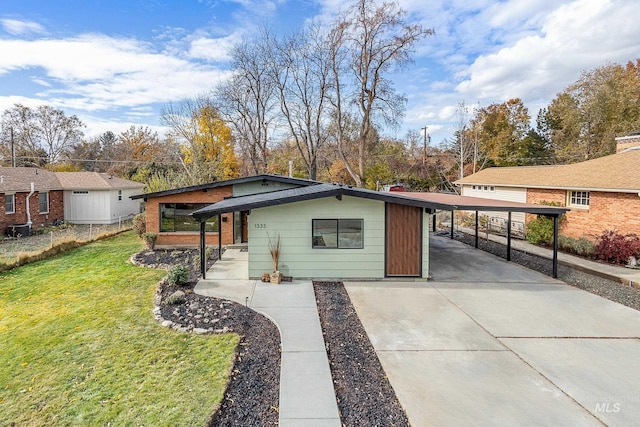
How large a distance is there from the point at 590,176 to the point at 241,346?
15484mm

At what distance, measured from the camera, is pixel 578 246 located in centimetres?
1225

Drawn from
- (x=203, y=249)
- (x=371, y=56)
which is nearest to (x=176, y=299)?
(x=203, y=249)

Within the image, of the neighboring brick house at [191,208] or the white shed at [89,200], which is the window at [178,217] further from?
the white shed at [89,200]

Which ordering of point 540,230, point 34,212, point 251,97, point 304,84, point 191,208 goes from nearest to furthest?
point 191,208
point 540,230
point 34,212
point 304,84
point 251,97

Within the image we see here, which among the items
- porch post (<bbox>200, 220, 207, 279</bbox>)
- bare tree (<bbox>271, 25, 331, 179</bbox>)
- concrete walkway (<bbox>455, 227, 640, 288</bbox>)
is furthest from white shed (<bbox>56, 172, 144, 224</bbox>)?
concrete walkway (<bbox>455, 227, 640, 288</bbox>)

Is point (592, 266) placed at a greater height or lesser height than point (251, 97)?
lesser

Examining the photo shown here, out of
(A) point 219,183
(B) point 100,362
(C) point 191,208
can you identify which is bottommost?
(B) point 100,362

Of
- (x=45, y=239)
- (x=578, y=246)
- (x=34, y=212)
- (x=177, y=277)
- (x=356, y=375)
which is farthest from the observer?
(x=34, y=212)

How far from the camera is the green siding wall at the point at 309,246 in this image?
932 cm

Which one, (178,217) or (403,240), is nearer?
(403,240)

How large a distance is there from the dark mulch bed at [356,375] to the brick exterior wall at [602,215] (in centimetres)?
1123

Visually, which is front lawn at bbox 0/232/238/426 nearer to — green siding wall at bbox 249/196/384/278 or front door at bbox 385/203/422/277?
green siding wall at bbox 249/196/384/278

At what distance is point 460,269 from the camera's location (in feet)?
34.9

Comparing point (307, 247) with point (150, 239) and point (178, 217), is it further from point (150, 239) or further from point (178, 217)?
point (150, 239)
